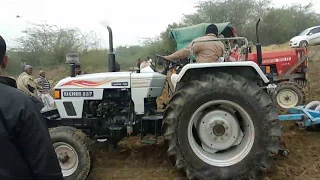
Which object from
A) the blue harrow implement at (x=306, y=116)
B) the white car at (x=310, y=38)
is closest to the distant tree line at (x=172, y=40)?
the white car at (x=310, y=38)

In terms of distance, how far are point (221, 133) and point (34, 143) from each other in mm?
2948

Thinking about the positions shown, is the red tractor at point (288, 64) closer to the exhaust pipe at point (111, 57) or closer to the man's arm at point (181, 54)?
the man's arm at point (181, 54)

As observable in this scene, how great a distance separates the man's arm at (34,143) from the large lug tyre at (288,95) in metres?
8.35

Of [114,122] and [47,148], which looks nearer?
[47,148]

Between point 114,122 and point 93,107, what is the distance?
0.38 metres

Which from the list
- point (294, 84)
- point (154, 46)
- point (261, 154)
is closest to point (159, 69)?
point (261, 154)

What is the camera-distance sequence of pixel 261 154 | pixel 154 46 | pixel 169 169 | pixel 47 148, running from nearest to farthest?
pixel 47 148 < pixel 261 154 < pixel 169 169 < pixel 154 46

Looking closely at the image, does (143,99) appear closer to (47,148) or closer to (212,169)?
(212,169)

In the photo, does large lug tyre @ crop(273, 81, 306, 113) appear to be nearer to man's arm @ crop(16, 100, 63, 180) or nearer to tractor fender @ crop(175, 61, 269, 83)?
tractor fender @ crop(175, 61, 269, 83)

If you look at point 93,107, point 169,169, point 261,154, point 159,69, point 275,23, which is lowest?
point 169,169

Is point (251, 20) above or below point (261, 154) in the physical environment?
above

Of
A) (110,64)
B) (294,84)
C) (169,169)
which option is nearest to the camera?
(169,169)

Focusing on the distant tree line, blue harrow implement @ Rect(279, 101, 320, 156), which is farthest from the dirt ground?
the distant tree line

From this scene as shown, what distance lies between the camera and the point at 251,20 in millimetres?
27922
